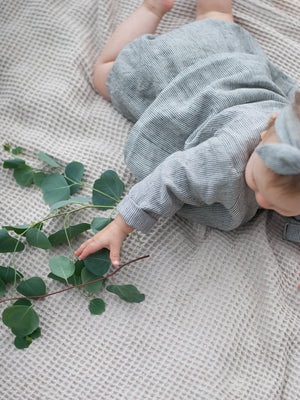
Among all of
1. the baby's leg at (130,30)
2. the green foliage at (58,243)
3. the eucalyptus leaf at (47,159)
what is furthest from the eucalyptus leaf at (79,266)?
the baby's leg at (130,30)

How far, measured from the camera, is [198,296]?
3.17 ft

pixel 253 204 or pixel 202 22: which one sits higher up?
pixel 202 22

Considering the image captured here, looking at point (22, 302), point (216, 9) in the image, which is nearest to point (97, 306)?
point (22, 302)

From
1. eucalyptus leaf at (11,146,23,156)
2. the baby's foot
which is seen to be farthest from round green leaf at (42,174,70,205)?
the baby's foot

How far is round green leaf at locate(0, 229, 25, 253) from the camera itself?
0.96 meters

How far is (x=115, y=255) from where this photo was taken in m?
0.92

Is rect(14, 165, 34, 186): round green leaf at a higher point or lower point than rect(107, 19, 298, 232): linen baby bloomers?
lower

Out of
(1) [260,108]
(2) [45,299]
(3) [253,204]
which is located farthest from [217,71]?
(2) [45,299]

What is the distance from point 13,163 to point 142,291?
0.41m

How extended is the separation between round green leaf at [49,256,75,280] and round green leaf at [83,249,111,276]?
3cm

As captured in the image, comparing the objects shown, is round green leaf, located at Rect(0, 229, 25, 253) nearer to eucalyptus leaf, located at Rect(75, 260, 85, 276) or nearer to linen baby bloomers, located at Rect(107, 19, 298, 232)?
eucalyptus leaf, located at Rect(75, 260, 85, 276)

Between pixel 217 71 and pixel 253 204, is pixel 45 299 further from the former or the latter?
pixel 217 71

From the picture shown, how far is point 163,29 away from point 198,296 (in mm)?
684

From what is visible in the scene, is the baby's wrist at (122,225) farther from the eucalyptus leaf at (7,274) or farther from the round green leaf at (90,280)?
the eucalyptus leaf at (7,274)
